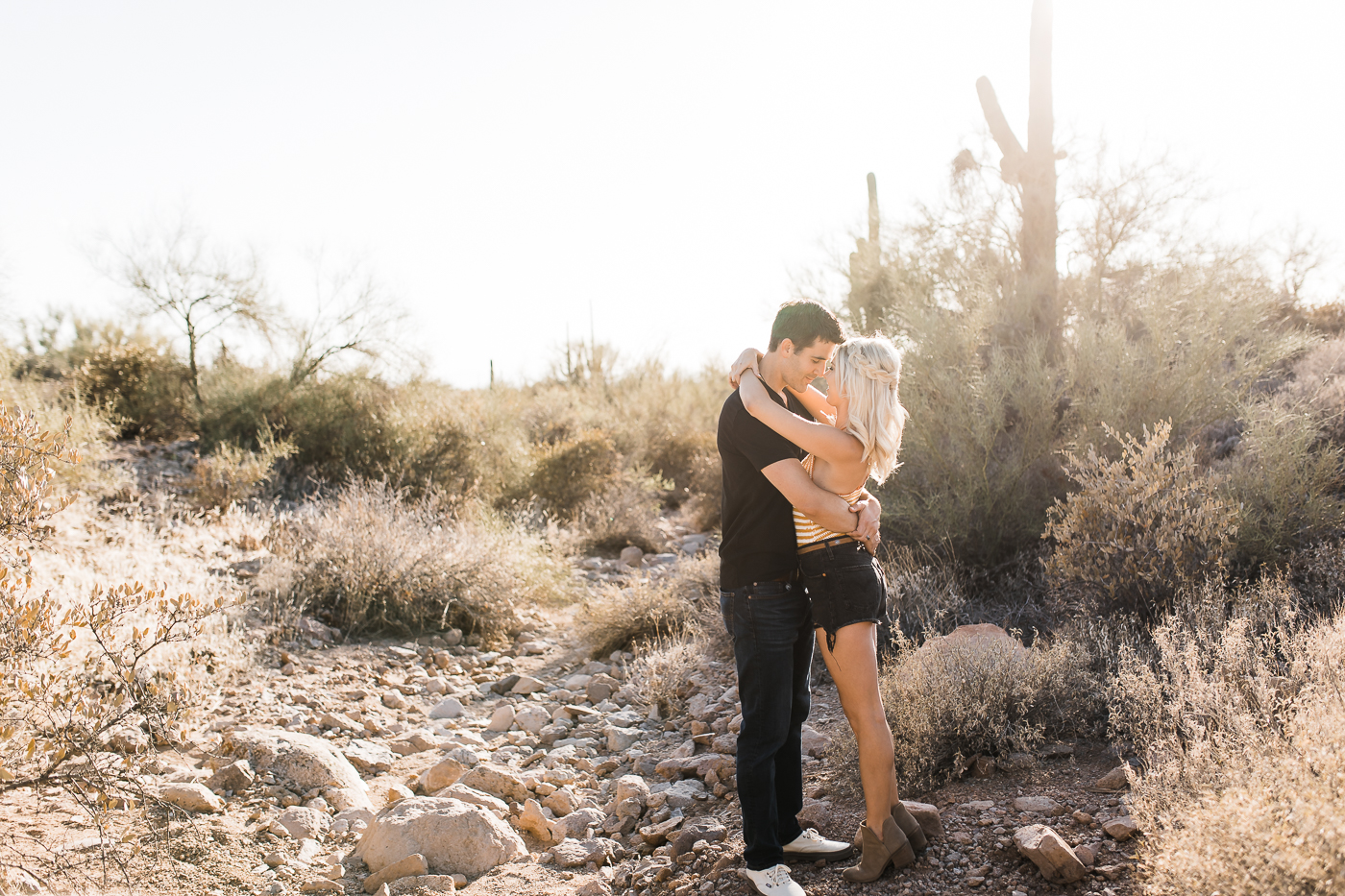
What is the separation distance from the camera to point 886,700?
12.0 ft

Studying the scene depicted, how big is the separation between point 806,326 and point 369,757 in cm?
326

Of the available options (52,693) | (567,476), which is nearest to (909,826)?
(52,693)

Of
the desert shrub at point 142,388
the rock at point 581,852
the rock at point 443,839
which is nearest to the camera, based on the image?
the rock at point 443,839

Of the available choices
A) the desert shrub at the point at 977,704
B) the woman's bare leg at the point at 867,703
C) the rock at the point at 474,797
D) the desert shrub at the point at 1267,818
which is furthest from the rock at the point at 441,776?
the desert shrub at the point at 1267,818

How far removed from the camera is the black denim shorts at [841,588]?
2.61 m

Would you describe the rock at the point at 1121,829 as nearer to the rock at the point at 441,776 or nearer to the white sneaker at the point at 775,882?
the white sneaker at the point at 775,882

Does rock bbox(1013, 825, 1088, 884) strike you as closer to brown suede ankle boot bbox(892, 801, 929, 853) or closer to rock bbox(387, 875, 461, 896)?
brown suede ankle boot bbox(892, 801, 929, 853)

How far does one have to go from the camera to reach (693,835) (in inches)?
130

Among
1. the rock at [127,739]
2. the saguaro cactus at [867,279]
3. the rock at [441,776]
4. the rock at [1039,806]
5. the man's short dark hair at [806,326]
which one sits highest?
the saguaro cactus at [867,279]

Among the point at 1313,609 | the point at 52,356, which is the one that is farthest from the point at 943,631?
the point at 52,356

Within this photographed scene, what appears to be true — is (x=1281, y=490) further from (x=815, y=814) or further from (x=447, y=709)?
(x=447, y=709)

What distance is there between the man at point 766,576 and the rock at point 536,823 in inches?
43.9

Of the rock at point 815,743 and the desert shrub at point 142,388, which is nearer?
the rock at point 815,743

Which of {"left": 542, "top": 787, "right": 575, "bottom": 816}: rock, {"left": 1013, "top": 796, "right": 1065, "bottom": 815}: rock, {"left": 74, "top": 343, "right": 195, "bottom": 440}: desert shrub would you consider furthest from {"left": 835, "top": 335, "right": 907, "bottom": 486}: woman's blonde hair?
{"left": 74, "top": 343, "right": 195, "bottom": 440}: desert shrub
